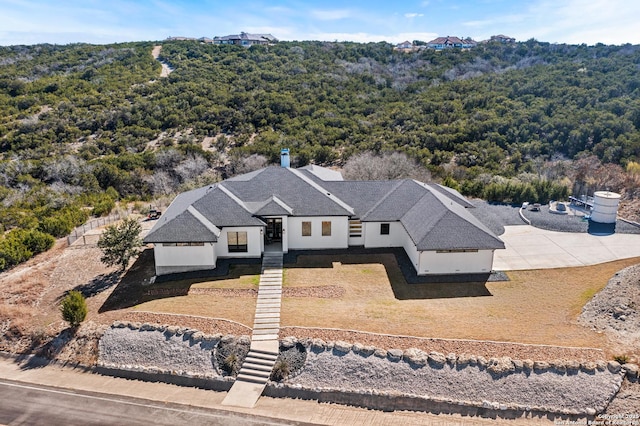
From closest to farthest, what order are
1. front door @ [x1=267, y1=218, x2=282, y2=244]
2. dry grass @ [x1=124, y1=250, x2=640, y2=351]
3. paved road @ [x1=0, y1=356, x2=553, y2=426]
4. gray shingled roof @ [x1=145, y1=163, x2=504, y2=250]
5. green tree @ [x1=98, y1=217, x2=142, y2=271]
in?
paved road @ [x1=0, y1=356, x2=553, y2=426] < dry grass @ [x1=124, y1=250, x2=640, y2=351] < gray shingled roof @ [x1=145, y1=163, x2=504, y2=250] < green tree @ [x1=98, y1=217, x2=142, y2=271] < front door @ [x1=267, y1=218, x2=282, y2=244]

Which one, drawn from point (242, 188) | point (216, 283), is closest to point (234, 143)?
point (242, 188)

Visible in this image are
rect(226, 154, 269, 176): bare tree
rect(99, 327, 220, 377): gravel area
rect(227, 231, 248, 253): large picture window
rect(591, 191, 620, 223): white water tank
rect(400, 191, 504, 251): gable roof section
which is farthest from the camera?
rect(226, 154, 269, 176): bare tree

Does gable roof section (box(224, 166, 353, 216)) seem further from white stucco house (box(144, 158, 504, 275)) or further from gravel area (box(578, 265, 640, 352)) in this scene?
gravel area (box(578, 265, 640, 352))

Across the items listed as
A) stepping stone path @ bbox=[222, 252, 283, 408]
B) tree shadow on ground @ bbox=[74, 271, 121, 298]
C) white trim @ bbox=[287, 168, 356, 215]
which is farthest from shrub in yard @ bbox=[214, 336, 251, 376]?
white trim @ bbox=[287, 168, 356, 215]

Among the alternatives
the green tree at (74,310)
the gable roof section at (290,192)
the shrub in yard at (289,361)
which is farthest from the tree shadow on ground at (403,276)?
the green tree at (74,310)

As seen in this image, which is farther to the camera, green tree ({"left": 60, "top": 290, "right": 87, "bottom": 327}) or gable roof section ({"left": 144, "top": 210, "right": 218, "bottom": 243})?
gable roof section ({"left": 144, "top": 210, "right": 218, "bottom": 243})

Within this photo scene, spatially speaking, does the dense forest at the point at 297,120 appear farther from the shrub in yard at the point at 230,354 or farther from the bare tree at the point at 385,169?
the shrub in yard at the point at 230,354

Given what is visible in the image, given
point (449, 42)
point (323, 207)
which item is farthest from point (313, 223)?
point (449, 42)
